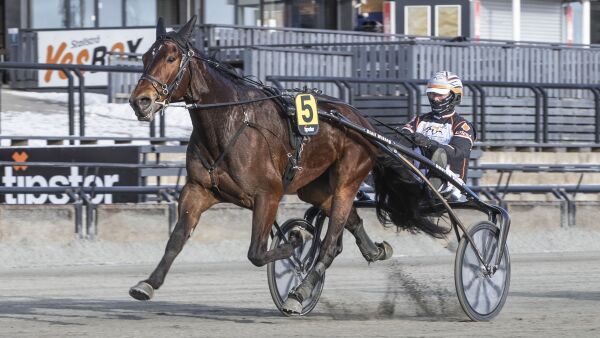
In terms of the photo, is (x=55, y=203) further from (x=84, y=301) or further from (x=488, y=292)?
(x=488, y=292)

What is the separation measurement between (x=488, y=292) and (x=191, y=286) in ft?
10.2

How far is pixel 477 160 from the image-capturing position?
17.5 meters

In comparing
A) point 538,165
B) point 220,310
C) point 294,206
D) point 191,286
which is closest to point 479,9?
point 538,165

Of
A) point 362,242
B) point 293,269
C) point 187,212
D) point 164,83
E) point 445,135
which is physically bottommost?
point 293,269

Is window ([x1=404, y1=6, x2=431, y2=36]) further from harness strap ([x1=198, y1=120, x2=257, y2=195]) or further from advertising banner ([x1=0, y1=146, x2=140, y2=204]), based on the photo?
harness strap ([x1=198, y1=120, x2=257, y2=195])

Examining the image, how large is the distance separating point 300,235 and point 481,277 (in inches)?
50.5

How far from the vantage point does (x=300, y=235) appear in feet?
30.5

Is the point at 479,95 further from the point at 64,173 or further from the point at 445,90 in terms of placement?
the point at 445,90

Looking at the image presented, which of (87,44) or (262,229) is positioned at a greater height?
(87,44)

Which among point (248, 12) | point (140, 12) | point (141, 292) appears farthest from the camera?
point (248, 12)

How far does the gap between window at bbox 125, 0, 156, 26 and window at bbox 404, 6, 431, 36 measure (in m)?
4.94

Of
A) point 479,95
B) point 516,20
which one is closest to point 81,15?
point 516,20

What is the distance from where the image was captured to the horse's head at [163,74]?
8.23 metres

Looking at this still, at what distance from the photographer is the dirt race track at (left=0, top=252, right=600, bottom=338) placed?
27.8 feet
